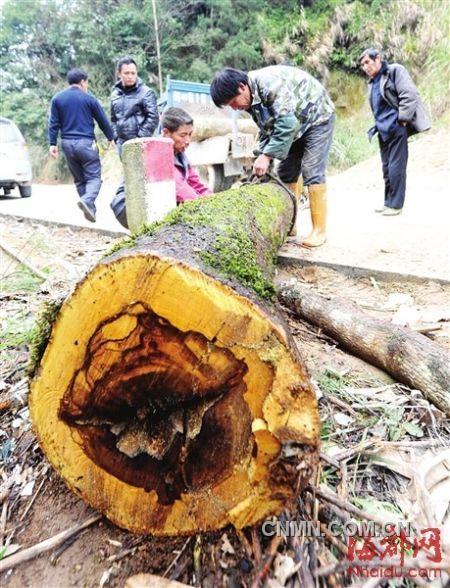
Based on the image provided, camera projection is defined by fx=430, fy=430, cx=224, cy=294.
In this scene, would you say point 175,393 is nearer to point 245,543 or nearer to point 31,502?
point 245,543

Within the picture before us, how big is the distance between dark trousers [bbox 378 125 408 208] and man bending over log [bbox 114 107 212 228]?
2197mm

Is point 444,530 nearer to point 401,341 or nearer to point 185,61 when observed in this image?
point 401,341

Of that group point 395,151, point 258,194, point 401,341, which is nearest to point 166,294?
point 401,341

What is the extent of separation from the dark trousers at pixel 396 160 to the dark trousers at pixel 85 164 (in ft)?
11.6

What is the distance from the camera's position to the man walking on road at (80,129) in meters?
5.28

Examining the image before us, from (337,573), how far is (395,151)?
4.56 meters

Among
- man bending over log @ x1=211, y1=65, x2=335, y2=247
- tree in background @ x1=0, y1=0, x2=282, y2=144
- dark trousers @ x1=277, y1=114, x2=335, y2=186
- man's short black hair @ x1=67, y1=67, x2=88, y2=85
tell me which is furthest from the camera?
tree in background @ x1=0, y1=0, x2=282, y2=144

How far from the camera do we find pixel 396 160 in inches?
188

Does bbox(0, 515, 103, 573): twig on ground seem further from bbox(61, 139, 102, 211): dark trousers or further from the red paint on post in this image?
bbox(61, 139, 102, 211): dark trousers

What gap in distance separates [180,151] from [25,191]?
8.05m

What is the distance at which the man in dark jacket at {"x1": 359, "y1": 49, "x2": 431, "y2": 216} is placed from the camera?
15.0ft

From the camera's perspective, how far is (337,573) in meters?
1.22

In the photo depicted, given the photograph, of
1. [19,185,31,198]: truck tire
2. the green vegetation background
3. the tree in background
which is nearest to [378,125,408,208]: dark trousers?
the green vegetation background

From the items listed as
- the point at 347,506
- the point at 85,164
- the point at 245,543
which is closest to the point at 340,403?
the point at 347,506
